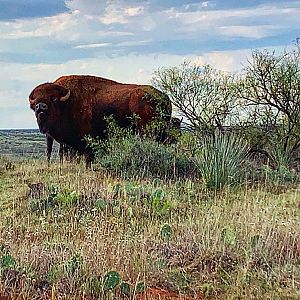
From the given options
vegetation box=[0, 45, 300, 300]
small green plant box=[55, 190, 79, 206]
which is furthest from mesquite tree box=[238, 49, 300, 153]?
small green plant box=[55, 190, 79, 206]

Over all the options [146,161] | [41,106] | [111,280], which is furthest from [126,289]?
[41,106]

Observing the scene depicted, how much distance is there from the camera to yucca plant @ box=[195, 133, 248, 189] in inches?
488

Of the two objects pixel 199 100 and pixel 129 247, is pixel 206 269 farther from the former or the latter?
pixel 199 100

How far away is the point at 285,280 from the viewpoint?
6582 mm

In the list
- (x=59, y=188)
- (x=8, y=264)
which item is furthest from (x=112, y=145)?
(x=8, y=264)

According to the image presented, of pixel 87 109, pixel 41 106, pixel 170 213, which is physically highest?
pixel 41 106

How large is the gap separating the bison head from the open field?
11.5 feet

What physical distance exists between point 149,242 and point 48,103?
827 centimetres

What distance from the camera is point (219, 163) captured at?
12602mm

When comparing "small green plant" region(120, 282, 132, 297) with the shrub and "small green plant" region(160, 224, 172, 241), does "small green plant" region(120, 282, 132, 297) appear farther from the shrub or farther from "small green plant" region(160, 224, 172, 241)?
the shrub

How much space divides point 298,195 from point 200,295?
5.44 meters

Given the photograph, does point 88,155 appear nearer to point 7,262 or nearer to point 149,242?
point 149,242

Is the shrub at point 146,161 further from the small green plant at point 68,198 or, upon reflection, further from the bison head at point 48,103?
the small green plant at point 68,198

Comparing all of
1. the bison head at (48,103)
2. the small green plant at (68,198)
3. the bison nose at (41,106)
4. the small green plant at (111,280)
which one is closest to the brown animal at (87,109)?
the bison head at (48,103)
